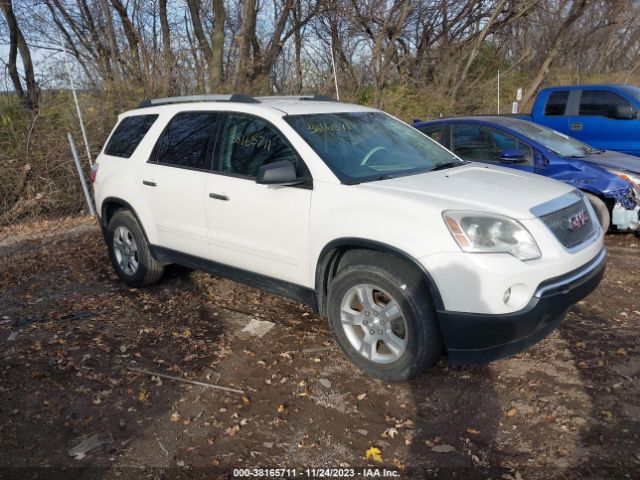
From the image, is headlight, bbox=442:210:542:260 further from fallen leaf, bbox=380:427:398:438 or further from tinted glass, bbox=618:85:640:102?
tinted glass, bbox=618:85:640:102

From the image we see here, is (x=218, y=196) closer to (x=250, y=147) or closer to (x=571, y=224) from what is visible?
(x=250, y=147)

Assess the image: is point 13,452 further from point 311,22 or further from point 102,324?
point 311,22

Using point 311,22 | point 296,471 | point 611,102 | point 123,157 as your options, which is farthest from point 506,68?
point 296,471

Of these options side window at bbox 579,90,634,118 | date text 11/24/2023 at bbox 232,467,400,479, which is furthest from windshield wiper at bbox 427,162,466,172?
side window at bbox 579,90,634,118

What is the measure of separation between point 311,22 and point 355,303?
50.7 ft

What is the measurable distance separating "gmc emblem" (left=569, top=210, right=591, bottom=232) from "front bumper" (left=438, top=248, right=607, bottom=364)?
0.33 metres

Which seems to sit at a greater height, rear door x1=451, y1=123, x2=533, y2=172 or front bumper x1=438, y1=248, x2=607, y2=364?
rear door x1=451, y1=123, x2=533, y2=172

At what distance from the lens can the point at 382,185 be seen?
351 centimetres

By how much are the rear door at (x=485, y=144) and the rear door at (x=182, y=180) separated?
373cm

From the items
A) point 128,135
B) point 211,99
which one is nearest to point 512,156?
point 211,99

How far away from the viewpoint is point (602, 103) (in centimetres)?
915

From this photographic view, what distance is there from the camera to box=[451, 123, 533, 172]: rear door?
651 cm

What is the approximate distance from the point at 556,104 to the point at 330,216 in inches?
307

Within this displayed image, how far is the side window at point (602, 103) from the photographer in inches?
351
